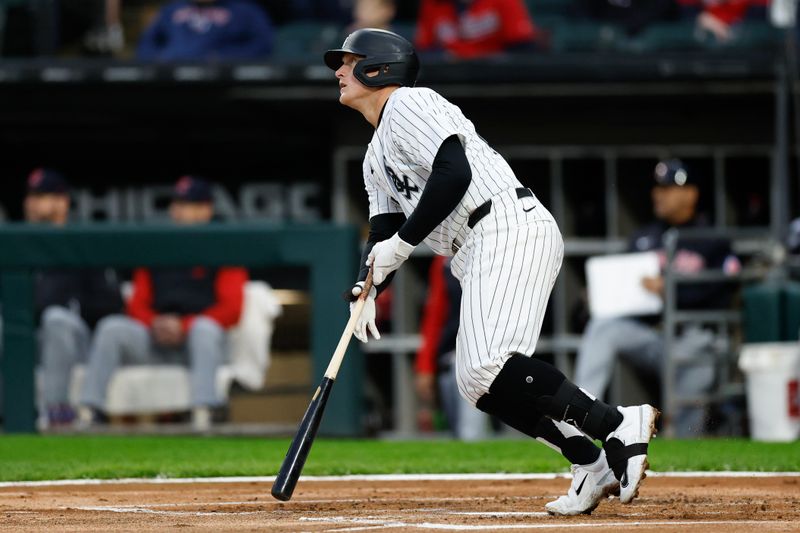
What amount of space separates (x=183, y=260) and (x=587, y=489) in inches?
181

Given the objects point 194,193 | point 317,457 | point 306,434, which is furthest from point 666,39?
point 306,434

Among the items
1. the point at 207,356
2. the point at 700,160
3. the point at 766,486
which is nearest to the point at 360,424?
the point at 207,356

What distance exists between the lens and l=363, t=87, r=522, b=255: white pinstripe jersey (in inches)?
180

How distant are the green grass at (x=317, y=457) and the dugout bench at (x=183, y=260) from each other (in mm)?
284

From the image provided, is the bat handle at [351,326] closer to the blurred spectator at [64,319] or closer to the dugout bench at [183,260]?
the dugout bench at [183,260]

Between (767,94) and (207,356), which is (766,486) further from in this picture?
(767,94)

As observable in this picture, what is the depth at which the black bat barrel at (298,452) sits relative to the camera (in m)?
4.50

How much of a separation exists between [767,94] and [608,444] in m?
7.12

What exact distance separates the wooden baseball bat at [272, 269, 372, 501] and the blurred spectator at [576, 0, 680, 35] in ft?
24.0

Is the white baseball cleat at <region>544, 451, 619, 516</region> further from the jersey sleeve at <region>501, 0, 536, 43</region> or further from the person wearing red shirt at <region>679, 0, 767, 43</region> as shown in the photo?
the person wearing red shirt at <region>679, 0, 767, 43</region>

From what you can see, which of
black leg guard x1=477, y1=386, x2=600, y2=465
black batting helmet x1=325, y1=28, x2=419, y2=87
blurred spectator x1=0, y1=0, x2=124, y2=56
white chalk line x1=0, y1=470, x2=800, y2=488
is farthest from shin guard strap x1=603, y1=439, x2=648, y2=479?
blurred spectator x1=0, y1=0, x2=124, y2=56

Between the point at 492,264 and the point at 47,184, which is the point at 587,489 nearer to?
the point at 492,264

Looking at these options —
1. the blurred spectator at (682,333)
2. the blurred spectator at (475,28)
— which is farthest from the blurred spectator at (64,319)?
the blurred spectator at (475,28)

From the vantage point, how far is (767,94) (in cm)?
1120
